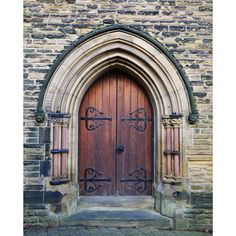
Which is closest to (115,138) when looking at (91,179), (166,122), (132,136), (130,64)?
(132,136)

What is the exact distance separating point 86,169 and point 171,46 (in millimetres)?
2632

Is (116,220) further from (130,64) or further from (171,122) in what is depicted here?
(130,64)

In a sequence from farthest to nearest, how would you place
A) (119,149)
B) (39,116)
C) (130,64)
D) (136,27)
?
(119,149) → (130,64) → (136,27) → (39,116)

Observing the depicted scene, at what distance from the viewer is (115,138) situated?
4.50 meters

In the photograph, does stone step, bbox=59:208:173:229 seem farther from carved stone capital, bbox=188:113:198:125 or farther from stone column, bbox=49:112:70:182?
carved stone capital, bbox=188:113:198:125

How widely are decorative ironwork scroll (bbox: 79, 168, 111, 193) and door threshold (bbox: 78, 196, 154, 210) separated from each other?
20cm

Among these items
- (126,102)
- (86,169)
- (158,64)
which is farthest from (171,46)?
(86,169)

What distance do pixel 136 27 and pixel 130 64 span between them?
0.61 metres

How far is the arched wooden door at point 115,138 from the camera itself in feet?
14.7

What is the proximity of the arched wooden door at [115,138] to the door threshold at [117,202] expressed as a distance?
9 cm

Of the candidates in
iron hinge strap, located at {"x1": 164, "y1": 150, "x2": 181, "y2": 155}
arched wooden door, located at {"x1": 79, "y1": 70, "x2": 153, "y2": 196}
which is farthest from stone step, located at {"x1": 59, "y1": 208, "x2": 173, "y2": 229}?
iron hinge strap, located at {"x1": 164, "y1": 150, "x2": 181, "y2": 155}

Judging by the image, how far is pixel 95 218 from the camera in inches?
155

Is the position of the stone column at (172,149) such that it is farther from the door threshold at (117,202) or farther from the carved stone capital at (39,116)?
the carved stone capital at (39,116)

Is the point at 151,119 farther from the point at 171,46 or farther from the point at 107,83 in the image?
the point at 171,46
